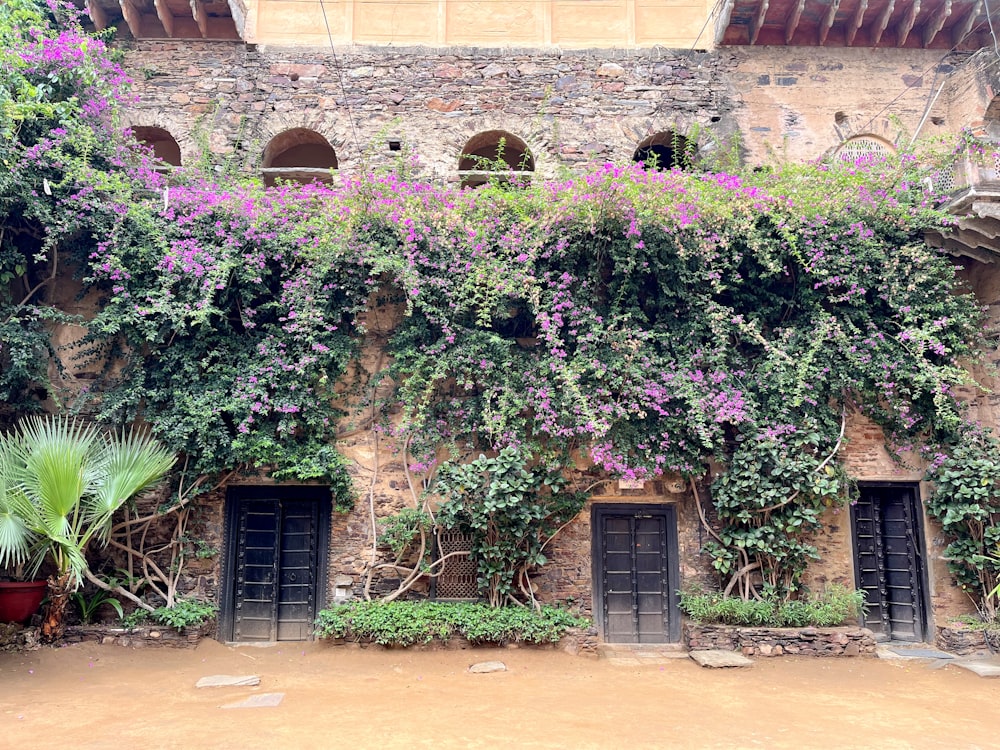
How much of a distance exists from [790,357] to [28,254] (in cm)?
942

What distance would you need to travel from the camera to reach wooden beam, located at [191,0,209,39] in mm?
8945

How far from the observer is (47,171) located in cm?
745

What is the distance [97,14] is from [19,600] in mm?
7882

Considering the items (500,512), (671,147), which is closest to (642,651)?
(500,512)

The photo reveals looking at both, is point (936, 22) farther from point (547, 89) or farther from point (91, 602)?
point (91, 602)

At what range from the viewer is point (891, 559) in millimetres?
8117

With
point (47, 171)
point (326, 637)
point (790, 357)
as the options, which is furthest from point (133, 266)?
point (790, 357)

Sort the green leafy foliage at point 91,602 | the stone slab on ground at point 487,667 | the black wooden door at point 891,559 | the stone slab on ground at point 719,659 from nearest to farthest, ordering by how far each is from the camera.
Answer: the stone slab on ground at point 487,667 < the stone slab on ground at point 719,659 < the green leafy foliage at point 91,602 < the black wooden door at point 891,559

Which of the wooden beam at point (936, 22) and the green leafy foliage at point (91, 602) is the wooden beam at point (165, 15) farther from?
the wooden beam at point (936, 22)

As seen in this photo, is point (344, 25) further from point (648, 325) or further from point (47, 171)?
point (648, 325)

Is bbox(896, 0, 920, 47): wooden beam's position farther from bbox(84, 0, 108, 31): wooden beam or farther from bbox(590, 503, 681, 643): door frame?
bbox(84, 0, 108, 31): wooden beam

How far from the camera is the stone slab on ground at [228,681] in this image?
5.83 m

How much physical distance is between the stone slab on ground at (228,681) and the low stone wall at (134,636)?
1.02 metres

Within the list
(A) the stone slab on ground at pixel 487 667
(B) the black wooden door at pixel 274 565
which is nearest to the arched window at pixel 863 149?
(A) the stone slab on ground at pixel 487 667
